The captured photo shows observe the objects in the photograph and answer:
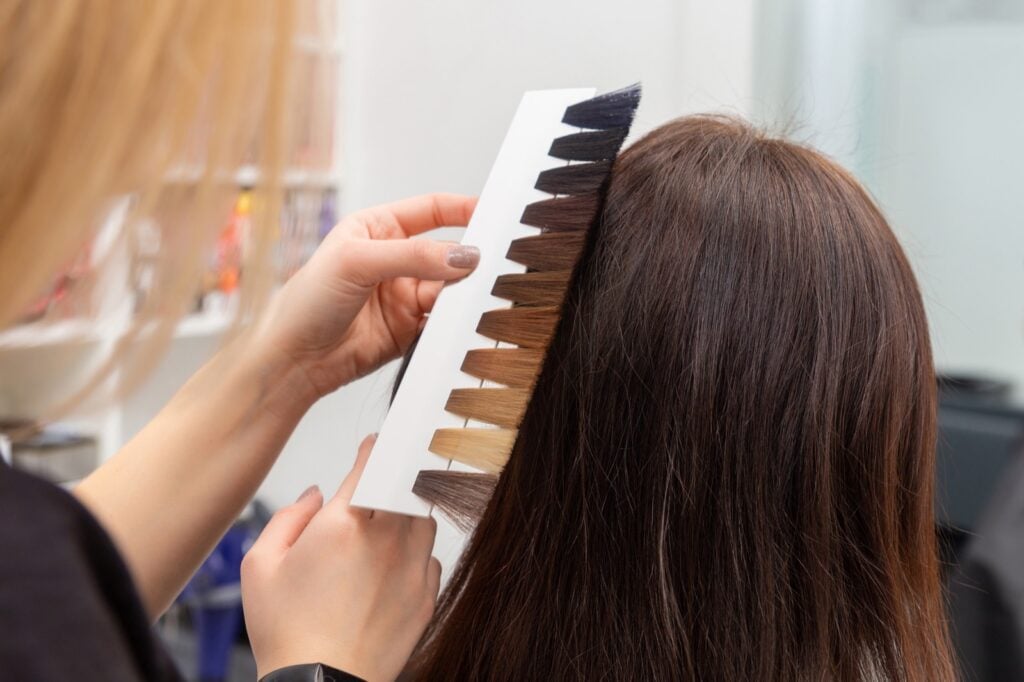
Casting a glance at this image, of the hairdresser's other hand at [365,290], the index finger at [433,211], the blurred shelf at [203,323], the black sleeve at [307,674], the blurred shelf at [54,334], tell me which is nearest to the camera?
the blurred shelf at [54,334]

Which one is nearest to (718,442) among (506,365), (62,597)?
(506,365)

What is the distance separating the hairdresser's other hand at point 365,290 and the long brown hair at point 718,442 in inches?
5.7

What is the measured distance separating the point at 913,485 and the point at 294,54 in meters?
0.58

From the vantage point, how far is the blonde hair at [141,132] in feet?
1.16

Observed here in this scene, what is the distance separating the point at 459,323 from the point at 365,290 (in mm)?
116

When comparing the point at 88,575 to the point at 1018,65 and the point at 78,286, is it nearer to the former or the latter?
the point at 78,286

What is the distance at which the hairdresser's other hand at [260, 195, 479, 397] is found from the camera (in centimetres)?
79

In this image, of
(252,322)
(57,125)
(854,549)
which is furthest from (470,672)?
(57,125)

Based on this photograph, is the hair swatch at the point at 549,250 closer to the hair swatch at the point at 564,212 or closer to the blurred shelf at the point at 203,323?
the hair swatch at the point at 564,212

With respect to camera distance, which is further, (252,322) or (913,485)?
(913,485)

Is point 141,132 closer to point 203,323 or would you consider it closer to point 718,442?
point 718,442

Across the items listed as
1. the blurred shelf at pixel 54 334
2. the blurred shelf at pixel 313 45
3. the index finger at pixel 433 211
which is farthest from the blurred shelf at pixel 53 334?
the index finger at pixel 433 211

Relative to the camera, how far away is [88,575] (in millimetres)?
343

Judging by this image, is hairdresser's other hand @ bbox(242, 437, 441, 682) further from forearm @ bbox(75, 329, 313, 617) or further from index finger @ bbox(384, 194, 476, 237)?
index finger @ bbox(384, 194, 476, 237)
